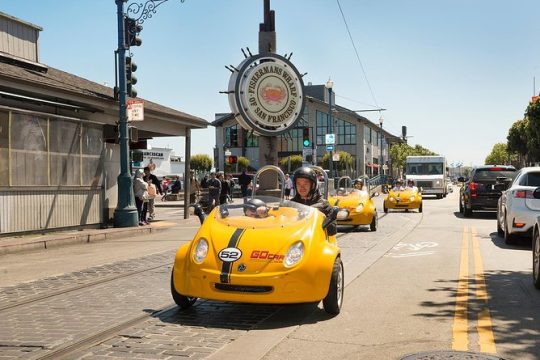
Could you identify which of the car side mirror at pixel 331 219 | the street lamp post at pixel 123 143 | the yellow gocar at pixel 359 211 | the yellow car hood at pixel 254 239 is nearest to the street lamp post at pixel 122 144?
the street lamp post at pixel 123 143

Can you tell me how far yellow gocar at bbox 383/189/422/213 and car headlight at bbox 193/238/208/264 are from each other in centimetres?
1823

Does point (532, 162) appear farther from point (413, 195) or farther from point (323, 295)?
point (323, 295)

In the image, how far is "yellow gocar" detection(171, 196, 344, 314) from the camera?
5.37m

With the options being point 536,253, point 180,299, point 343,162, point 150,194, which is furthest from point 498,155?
point 180,299

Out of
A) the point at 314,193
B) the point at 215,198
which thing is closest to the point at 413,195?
the point at 215,198

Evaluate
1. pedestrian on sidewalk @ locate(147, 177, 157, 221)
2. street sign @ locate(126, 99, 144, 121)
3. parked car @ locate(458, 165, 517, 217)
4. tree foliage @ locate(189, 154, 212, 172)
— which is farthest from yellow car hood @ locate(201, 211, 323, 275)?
tree foliage @ locate(189, 154, 212, 172)

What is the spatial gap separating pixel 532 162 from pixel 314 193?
68675 millimetres

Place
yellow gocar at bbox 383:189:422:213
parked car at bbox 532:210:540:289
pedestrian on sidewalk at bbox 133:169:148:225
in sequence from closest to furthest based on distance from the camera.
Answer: parked car at bbox 532:210:540:289, pedestrian on sidewalk at bbox 133:169:148:225, yellow gocar at bbox 383:189:422:213

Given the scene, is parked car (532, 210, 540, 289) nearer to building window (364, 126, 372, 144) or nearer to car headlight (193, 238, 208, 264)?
car headlight (193, 238, 208, 264)

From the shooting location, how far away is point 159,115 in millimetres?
19031

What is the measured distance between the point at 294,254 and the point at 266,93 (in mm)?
11146

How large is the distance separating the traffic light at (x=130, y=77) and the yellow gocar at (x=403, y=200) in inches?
449

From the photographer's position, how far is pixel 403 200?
23.2 meters

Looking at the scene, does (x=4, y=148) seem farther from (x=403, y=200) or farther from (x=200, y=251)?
(x=403, y=200)
